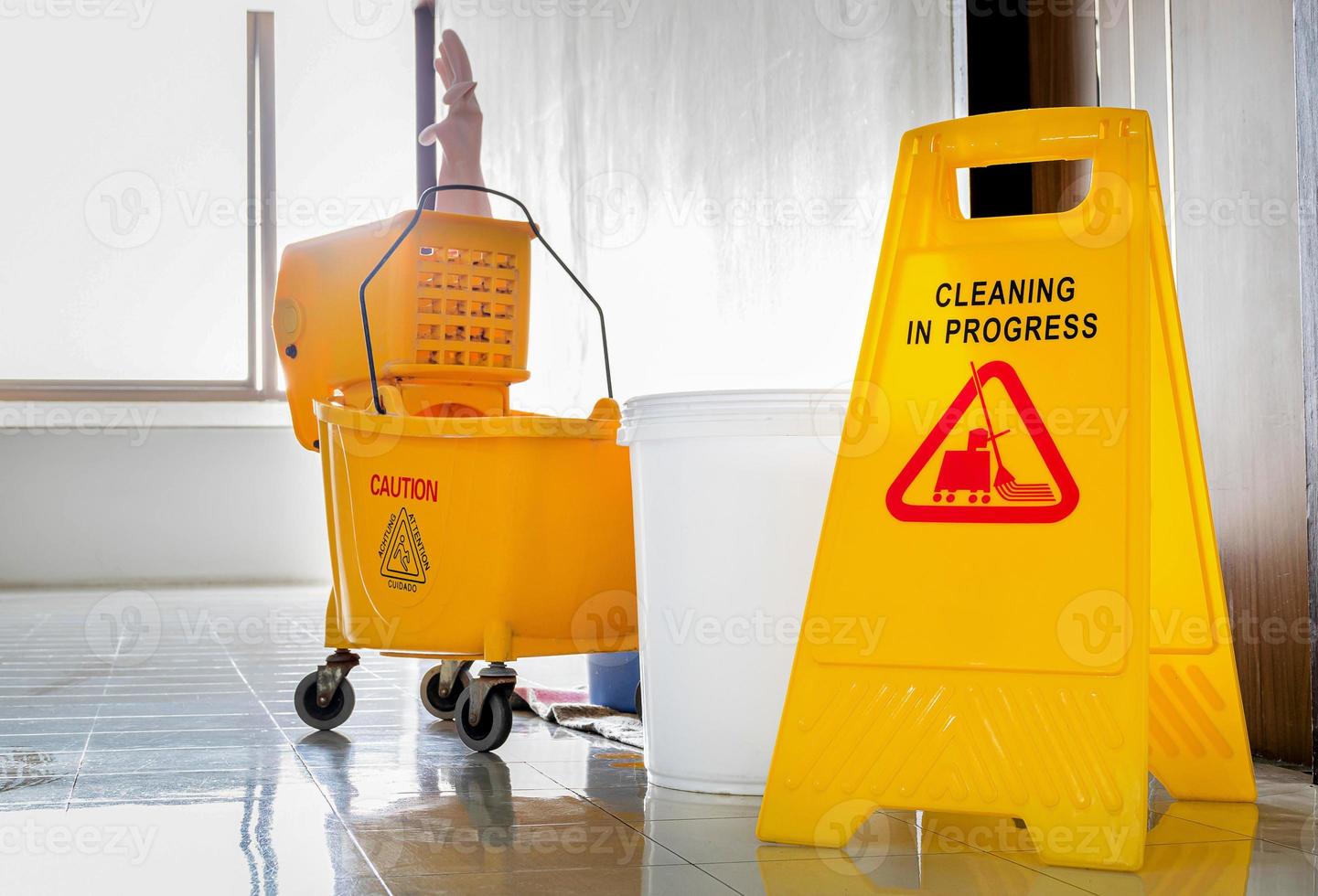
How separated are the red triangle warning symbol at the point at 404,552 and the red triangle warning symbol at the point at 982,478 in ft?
2.74

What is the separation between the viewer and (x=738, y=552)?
5.10 feet

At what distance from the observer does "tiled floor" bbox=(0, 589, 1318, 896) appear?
1.15 m

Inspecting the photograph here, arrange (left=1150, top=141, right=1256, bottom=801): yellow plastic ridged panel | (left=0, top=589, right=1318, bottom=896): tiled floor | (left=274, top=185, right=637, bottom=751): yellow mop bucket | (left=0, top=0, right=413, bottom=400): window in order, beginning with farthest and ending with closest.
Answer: (left=0, top=0, right=413, bottom=400): window, (left=274, top=185, right=637, bottom=751): yellow mop bucket, (left=1150, top=141, right=1256, bottom=801): yellow plastic ridged panel, (left=0, top=589, right=1318, bottom=896): tiled floor

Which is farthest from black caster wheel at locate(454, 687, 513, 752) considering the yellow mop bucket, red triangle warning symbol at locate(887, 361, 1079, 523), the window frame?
the window frame

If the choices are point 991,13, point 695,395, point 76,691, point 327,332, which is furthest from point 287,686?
point 991,13

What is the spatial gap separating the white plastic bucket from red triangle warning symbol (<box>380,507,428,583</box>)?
0.48m

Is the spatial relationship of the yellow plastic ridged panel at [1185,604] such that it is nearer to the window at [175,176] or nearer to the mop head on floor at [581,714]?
the mop head on floor at [581,714]

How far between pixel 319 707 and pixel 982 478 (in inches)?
51.3

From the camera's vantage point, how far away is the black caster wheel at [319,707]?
2127 millimetres

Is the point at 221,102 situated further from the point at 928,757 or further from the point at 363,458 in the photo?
the point at 928,757

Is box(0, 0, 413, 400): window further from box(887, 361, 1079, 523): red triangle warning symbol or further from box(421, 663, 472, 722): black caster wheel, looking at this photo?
box(887, 361, 1079, 523): red triangle warning symbol

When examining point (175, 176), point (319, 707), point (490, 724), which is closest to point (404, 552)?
point (490, 724)

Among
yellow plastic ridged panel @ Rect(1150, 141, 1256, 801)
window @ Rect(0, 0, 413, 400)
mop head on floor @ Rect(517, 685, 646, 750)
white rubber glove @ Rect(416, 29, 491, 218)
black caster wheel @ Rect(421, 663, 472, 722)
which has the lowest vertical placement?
mop head on floor @ Rect(517, 685, 646, 750)

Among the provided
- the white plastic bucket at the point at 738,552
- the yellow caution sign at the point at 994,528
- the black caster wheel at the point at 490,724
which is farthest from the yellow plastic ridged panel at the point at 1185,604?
the black caster wheel at the point at 490,724
